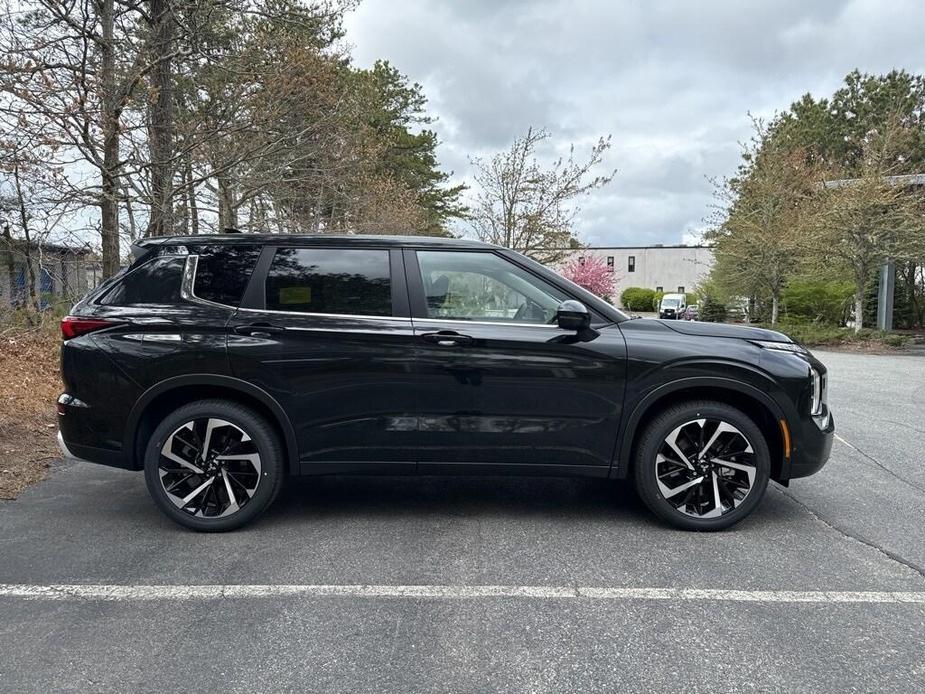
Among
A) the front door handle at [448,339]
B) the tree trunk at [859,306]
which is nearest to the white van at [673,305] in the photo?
the tree trunk at [859,306]

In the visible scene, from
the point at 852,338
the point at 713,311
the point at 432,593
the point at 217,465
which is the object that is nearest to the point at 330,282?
the point at 217,465

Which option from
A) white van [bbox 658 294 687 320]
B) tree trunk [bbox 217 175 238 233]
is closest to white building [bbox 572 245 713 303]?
white van [bbox 658 294 687 320]

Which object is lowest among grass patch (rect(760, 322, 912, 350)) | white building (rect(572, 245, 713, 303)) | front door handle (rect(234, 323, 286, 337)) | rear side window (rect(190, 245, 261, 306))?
grass patch (rect(760, 322, 912, 350))

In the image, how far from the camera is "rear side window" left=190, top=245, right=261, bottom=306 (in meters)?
4.05

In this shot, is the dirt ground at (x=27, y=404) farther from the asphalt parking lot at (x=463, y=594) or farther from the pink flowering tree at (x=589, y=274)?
the pink flowering tree at (x=589, y=274)

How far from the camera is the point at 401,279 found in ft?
13.3

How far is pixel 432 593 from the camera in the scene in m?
3.19

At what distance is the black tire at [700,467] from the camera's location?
3926 mm

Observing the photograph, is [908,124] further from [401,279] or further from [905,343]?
[401,279]

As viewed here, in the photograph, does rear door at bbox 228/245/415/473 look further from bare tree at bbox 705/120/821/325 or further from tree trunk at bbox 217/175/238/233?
bare tree at bbox 705/120/821/325

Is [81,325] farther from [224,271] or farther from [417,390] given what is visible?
[417,390]

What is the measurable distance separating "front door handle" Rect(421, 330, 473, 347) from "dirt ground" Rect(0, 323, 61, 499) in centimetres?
340

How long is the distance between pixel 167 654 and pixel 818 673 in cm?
265

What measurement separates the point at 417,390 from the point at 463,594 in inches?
49.0
